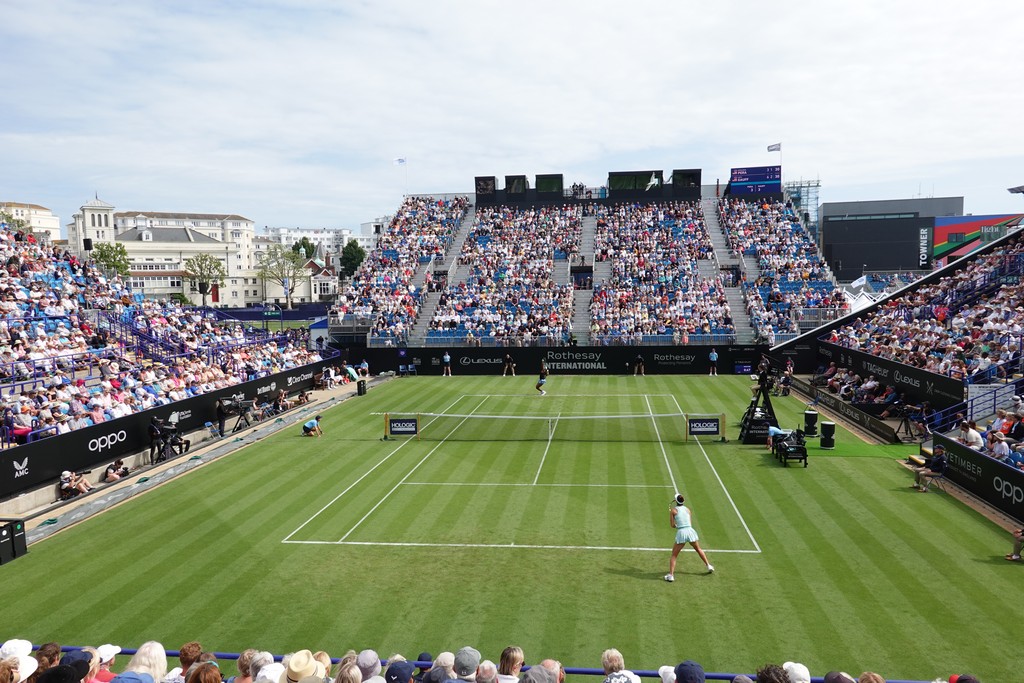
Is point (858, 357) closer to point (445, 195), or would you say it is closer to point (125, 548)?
point (125, 548)

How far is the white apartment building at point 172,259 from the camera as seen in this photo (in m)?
126

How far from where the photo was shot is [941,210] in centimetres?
8381

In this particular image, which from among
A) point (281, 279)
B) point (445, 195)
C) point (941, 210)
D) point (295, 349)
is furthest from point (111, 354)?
point (281, 279)

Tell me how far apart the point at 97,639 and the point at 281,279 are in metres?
121

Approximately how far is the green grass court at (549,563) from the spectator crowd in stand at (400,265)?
81.4ft

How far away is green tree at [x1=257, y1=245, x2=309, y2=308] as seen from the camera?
12611 cm

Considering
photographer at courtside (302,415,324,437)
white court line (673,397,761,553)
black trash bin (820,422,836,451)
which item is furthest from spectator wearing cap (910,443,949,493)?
photographer at courtside (302,415,324,437)

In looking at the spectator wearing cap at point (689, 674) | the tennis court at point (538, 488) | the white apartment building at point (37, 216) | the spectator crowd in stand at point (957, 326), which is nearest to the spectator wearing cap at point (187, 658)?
the spectator wearing cap at point (689, 674)

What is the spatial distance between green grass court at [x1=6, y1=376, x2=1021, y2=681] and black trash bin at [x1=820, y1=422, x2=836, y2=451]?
107cm

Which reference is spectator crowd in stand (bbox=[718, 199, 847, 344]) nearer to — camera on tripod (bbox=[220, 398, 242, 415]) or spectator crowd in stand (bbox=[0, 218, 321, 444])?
spectator crowd in stand (bbox=[0, 218, 321, 444])

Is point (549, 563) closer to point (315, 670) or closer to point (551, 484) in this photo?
point (551, 484)

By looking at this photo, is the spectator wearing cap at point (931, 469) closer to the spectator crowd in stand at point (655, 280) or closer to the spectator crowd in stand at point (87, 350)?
the spectator crowd in stand at point (655, 280)

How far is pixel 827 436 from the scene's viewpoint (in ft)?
75.3

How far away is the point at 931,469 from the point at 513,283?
35309 millimetres
